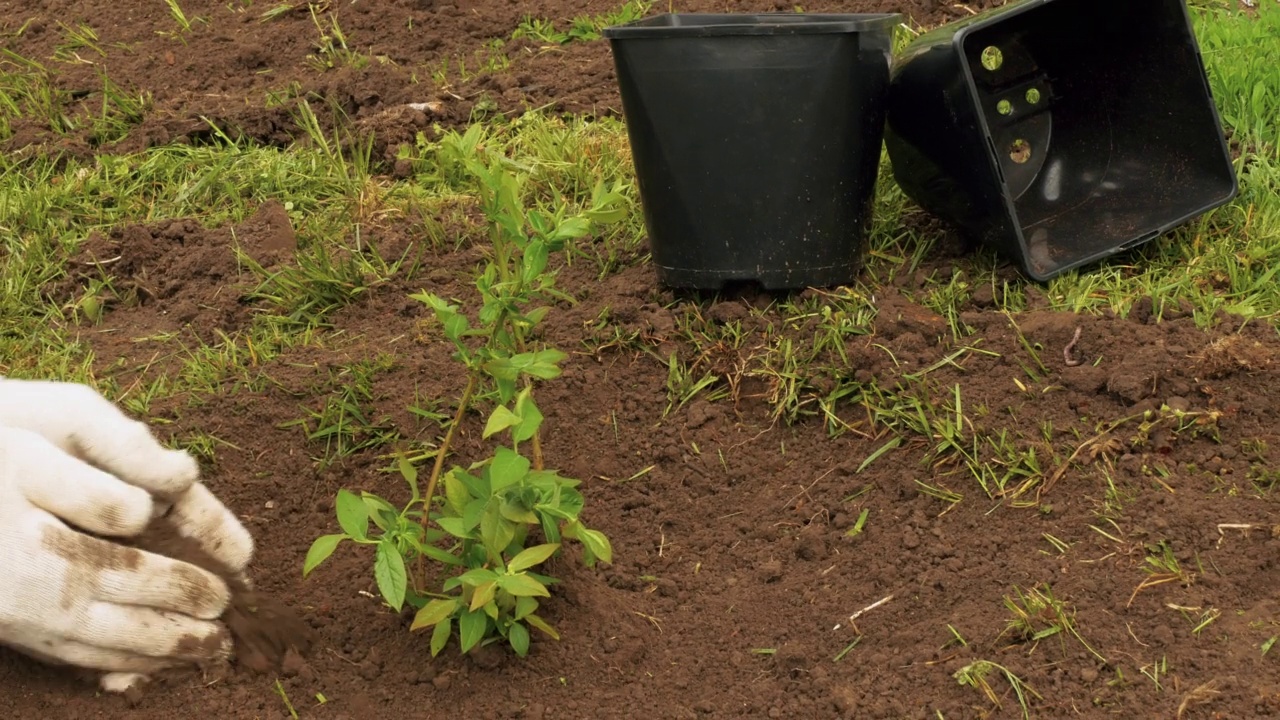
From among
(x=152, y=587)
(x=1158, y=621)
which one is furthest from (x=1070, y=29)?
(x=152, y=587)

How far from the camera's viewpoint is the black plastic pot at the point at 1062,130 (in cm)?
264

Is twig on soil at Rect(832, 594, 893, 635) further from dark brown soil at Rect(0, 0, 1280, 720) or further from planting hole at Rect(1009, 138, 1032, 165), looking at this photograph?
planting hole at Rect(1009, 138, 1032, 165)

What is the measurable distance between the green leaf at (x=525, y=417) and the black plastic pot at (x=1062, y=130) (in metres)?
1.30

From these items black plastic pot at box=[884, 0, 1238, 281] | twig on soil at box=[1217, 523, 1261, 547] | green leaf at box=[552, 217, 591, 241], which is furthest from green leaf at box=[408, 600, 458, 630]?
black plastic pot at box=[884, 0, 1238, 281]

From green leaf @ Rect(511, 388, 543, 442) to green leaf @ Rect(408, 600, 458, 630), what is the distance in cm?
32

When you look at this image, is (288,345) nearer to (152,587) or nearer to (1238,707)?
(152,587)

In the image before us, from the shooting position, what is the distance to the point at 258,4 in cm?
469

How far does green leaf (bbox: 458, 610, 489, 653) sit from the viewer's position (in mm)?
1870

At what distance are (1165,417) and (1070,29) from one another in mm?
1195

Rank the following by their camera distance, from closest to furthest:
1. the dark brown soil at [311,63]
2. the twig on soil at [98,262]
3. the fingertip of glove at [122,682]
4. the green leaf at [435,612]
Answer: the green leaf at [435,612], the fingertip of glove at [122,682], the twig on soil at [98,262], the dark brown soil at [311,63]

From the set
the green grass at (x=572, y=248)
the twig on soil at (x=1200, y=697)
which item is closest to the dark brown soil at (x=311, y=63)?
the green grass at (x=572, y=248)

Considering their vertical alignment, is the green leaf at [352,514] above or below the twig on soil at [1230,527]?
above

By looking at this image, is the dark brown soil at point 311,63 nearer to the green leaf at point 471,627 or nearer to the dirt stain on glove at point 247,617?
the dirt stain on glove at point 247,617

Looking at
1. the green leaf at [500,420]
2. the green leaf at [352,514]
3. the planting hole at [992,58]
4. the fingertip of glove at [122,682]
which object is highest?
the planting hole at [992,58]
